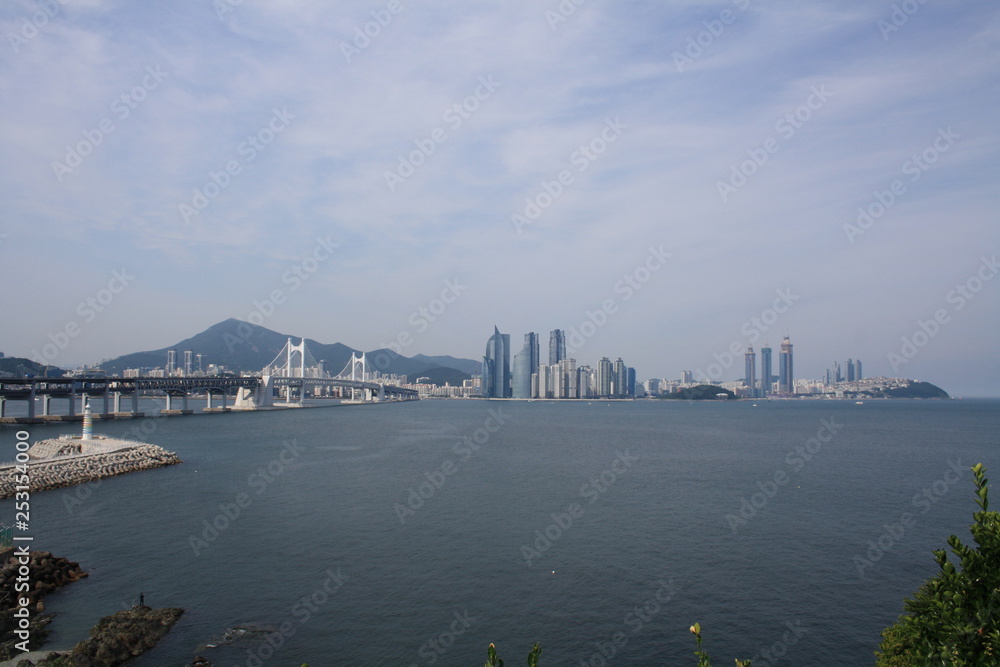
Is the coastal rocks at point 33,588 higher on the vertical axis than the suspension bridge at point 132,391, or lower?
lower

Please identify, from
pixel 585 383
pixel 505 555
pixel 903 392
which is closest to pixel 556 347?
pixel 585 383

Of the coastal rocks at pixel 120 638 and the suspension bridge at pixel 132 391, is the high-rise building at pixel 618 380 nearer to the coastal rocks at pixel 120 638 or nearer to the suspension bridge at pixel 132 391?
the suspension bridge at pixel 132 391

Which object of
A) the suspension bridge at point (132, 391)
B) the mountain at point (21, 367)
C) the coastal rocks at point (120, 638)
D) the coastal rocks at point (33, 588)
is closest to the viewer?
the coastal rocks at point (120, 638)

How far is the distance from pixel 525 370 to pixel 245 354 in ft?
280

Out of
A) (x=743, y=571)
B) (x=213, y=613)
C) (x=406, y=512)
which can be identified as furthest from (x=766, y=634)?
(x=406, y=512)

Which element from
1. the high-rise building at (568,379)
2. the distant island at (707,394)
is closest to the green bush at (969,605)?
the high-rise building at (568,379)

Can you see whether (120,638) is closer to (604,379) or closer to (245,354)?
(604,379)

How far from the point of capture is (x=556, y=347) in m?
138

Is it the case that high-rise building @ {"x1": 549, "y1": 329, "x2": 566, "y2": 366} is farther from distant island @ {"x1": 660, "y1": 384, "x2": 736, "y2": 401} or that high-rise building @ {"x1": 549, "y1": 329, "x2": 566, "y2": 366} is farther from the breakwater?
the breakwater

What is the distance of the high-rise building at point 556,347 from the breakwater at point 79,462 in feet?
380

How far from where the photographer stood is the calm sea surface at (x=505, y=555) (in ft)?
26.5

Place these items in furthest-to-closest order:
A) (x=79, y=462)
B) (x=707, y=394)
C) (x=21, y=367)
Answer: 1. (x=707, y=394)
2. (x=21, y=367)
3. (x=79, y=462)

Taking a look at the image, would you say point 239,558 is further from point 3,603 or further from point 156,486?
point 156,486

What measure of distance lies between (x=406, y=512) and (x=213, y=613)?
6398 mm
